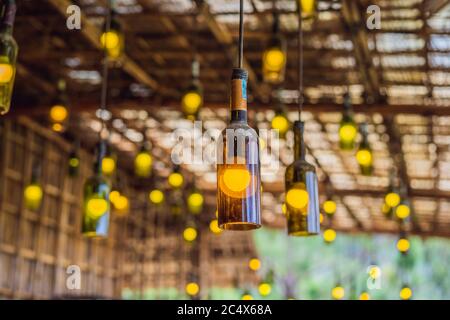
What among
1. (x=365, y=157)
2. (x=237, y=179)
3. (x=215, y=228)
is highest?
(x=365, y=157)

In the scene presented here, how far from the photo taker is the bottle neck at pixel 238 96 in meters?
1.81

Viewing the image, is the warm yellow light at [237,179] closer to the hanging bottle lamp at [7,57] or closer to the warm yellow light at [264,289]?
the hanging bottle lamp at [7,57]

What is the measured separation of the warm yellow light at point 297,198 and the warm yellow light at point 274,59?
2.58 metres

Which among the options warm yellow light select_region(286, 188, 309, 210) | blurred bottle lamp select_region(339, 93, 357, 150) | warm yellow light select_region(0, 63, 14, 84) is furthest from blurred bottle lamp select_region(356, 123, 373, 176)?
warm yellow light select_region(0, 63, 14, 84)

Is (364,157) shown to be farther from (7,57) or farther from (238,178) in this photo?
(238,178)

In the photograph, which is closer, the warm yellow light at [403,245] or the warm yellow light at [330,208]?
the warm yellow light at [330,208]

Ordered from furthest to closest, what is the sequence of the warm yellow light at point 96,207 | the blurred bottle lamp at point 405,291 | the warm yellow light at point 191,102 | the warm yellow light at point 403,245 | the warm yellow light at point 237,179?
the blurred bottle lamp at point 405,291 < the warm yellow light at point 403,245 < the warm yellow light at point 191,102 < the warm yellow light at point 96,207 < the warm yellow light at point 237,179

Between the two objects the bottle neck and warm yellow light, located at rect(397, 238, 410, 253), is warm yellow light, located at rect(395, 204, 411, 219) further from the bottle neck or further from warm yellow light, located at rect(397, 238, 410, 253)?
the bottle neck

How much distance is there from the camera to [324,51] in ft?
31.3

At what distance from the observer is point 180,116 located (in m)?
12.4

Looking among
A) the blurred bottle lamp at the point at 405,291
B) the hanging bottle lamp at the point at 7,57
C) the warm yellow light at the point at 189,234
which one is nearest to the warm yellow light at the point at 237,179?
the hanging bottle lamp at the point at 7,57

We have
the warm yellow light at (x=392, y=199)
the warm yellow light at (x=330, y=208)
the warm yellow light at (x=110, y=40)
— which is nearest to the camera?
the warm yellow light at (x=110, y=40)

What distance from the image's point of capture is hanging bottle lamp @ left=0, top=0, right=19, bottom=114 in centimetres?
262

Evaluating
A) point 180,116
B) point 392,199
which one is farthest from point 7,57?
point 180,116
